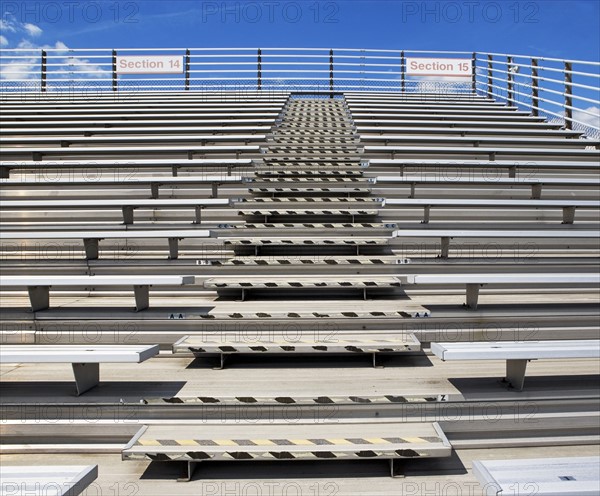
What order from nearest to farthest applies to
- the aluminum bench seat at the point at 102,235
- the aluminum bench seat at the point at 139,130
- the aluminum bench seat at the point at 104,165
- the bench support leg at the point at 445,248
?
the aluminum bench seat at the point at 102,235
the bench support leg at the point at 445,248
the aluminum bench seat at the point at 104,165
the aluminum bench seat at the point at 139,130

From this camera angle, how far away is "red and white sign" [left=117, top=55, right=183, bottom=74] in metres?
10.3

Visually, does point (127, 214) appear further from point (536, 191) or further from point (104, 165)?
point (536, 191)

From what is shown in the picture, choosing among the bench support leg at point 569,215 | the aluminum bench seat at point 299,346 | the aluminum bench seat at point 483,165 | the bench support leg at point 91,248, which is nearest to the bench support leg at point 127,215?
the bench support leg at point 91,248

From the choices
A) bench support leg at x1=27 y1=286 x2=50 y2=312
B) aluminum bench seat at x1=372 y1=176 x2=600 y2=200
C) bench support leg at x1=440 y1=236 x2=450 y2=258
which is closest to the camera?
bench support leg at x1=27 y1=286 x2=50 y2=312

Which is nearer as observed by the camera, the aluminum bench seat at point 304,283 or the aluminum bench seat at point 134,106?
the aluminum bench seat at point 304,283

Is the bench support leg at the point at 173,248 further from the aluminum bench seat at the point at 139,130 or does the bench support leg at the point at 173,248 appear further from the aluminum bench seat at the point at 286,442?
the aluminum bench seat at the point at 139,130

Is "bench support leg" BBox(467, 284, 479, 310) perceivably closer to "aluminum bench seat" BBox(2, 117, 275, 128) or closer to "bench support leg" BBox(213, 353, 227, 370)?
"bench support leg" BBox(213, 353, 227, 370)

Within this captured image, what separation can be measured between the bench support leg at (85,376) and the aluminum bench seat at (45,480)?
91 cm

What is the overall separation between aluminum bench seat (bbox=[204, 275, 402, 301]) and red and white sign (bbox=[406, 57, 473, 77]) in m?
7.81

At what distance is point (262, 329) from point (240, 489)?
1.17m

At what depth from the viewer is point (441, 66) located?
34.1ft

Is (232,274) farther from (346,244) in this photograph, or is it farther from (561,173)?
(561,173)

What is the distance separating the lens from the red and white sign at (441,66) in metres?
10.3

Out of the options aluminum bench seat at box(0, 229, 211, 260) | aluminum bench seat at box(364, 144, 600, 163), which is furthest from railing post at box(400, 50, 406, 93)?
aluminum bench seat at box(0, 229, 211, 260)
